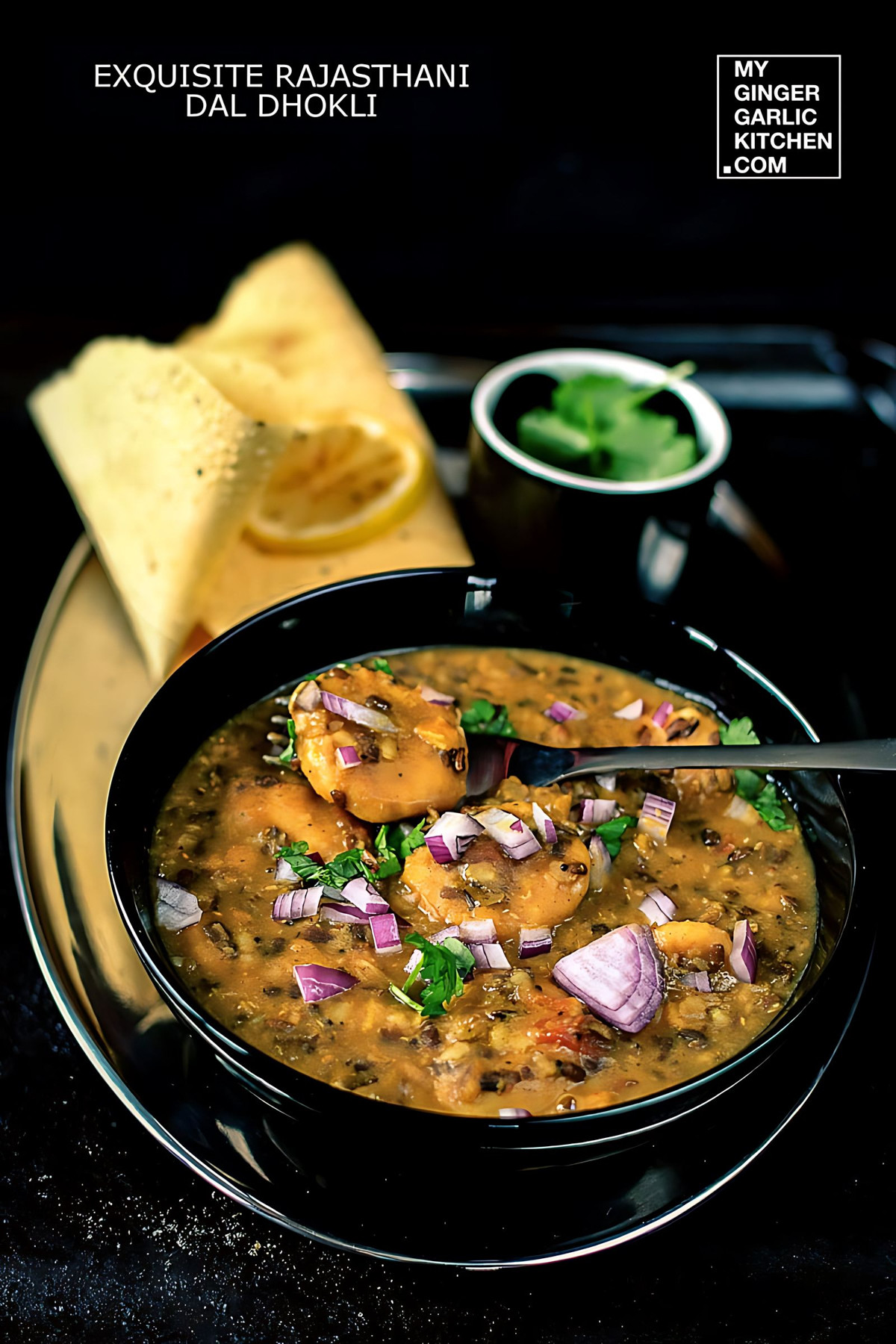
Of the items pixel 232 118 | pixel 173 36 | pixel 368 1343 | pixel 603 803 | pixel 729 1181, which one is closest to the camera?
pixel 368 1343

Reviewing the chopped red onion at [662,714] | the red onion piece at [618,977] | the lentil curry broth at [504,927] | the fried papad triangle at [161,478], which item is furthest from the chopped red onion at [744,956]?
the fried papad triangle at [161,478]

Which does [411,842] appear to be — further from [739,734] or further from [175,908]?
[739,734]

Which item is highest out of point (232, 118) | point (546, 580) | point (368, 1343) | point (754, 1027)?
point (232, 118)

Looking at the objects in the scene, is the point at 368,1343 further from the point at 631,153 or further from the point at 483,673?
the point at 631,153

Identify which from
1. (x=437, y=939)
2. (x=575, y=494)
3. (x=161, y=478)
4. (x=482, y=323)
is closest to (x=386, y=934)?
(x=437, y=939)

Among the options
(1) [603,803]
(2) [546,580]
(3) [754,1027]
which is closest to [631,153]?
(2) [546,580]

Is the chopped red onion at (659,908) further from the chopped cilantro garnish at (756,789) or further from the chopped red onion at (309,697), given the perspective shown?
the chopped red onion at (309,697)
